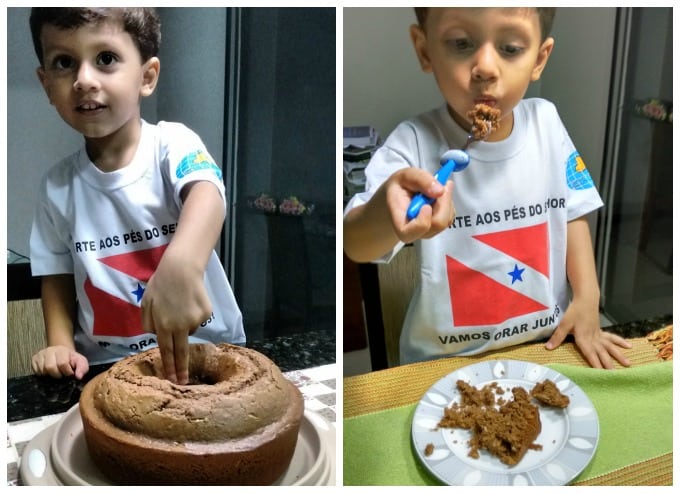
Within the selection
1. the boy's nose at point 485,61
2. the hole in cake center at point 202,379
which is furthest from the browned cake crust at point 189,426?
the boy's nose at point 485,61

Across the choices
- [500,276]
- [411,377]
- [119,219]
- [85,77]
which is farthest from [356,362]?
[85,77]

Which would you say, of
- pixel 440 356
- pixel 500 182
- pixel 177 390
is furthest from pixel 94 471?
pixel 500 182

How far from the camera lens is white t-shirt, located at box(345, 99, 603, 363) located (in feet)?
2.15

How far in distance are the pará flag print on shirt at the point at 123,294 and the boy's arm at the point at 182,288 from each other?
10 mm

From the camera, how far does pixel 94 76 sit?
617 mm

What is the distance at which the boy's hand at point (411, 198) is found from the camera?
2.03 feet

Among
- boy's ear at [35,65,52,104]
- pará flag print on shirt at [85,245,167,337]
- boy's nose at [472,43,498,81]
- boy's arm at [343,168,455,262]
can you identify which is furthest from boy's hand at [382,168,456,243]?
boy's ear at [35,65,52,104]

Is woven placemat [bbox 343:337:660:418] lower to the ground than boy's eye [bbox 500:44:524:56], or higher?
lower

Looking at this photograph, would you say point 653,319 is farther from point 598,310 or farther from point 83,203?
point 83,203

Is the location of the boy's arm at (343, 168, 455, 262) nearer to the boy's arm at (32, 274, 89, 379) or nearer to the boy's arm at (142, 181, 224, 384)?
the boy's arm at (142, 181, 224, 384)

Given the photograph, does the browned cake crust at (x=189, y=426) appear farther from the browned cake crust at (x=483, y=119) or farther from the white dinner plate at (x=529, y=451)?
the browned cake crust at (x=483, y=119)

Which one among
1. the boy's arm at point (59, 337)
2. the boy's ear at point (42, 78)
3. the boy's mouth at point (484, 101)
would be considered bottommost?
the boy's arm at point (59, 337)

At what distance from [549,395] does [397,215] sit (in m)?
0.23

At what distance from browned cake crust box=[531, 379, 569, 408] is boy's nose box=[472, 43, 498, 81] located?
0.30m
